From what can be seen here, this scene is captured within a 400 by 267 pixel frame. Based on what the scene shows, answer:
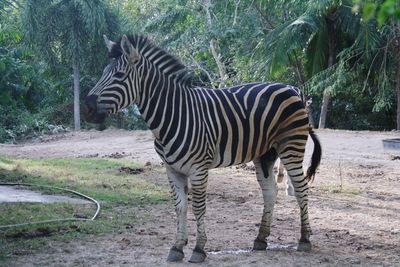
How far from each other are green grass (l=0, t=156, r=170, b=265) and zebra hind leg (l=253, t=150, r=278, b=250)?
1.95 metres

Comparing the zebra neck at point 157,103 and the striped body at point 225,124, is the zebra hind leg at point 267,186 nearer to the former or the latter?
the striped body at point 225,124

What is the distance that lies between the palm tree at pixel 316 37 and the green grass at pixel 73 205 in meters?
9.52

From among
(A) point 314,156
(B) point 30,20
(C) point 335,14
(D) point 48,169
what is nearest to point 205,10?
(C) point 335,14

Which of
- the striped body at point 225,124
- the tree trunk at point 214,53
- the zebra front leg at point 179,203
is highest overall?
the tree trunk at point 214,53

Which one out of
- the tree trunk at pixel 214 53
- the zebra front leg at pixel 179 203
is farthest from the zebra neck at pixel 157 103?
the tree trunk at pixel 214 53

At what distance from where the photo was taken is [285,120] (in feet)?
20.6

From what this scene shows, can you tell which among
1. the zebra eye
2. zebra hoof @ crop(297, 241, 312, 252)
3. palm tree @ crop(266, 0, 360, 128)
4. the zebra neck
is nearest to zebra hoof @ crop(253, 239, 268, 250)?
zebra hoof @ crop(297, 241, 312, 252)

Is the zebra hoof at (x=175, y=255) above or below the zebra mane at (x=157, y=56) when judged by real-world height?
below

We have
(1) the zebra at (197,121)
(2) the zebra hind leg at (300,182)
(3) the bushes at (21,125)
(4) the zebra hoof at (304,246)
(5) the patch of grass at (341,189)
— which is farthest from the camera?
(3) the bushes at (21,125)

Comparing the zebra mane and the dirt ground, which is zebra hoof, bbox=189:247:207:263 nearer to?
the dirt ground

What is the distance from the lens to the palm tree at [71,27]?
2403 cm

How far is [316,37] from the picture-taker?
74.6 feet

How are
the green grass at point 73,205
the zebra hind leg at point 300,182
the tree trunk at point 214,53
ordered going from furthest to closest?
the tree trunk at point 214,53
the green grass at point 73,205
the zebra hind leg at point 300,182

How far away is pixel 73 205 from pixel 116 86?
3396 millimetres
